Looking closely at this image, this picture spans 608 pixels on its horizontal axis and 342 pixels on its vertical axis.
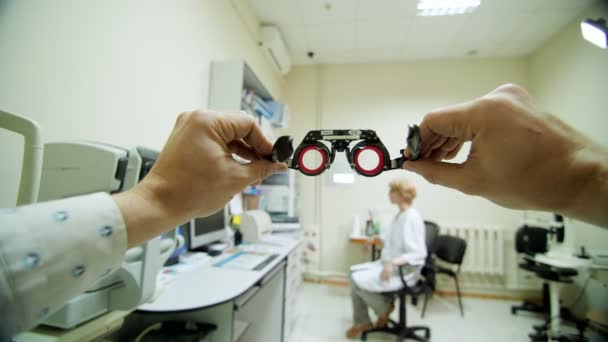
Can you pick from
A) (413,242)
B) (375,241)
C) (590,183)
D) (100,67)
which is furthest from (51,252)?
(375,241)

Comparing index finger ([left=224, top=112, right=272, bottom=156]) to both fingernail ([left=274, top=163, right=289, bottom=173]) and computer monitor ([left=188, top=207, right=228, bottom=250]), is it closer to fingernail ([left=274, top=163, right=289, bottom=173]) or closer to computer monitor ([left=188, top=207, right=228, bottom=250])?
fingernail ([left=274, top=163, right=289, bottom=173])

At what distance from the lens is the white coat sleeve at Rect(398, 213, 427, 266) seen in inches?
83.5

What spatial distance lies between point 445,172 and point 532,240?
9.85 ft

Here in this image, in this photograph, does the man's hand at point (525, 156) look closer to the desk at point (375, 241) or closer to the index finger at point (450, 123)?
the index finger at point (450, 123)

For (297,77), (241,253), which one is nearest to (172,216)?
(241,253)

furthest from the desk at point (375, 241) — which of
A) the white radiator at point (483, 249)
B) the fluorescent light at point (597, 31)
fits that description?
the fluorescent light at point (597, 31)

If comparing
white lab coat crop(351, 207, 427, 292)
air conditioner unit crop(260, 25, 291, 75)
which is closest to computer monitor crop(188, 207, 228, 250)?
white lab coat crop(351, 207, 427, 292)

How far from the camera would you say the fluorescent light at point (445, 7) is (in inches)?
96.3

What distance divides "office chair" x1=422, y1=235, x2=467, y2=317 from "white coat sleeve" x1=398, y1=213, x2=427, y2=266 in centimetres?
50

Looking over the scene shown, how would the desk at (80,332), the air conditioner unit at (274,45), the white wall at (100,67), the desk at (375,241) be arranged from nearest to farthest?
the desk at (80,332) → the white wall at (100,67) → the air conditioner unit at (274,45) → the desk at (375,241)

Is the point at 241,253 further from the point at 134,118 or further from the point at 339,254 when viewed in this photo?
the point at 339,254

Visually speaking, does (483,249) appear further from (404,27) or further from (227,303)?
(227,303)

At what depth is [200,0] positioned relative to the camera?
5.87 feet

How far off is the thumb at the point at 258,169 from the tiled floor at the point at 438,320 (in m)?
2.05
